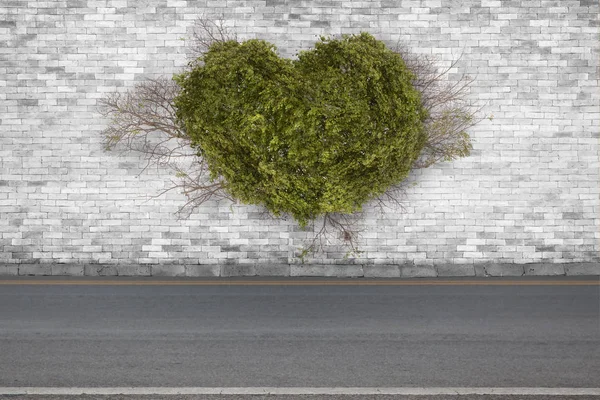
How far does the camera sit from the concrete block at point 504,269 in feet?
38.9

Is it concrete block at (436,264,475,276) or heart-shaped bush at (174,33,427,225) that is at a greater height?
heart-shaped bush at (174,33,427,225)

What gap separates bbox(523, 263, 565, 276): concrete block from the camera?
11914 mm

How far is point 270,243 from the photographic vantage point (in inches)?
471

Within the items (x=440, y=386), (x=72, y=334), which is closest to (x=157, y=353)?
(x=72, y=334)

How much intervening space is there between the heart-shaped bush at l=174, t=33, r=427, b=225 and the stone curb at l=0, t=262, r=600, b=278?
1.09 m

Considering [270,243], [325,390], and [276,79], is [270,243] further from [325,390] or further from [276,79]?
[325,390]

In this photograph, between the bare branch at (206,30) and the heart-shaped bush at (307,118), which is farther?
the bare branch at (206,30)

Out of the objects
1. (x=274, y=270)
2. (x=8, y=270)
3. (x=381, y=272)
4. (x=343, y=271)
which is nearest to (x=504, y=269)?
(x=381, y=272)

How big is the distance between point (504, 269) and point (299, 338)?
238 inches

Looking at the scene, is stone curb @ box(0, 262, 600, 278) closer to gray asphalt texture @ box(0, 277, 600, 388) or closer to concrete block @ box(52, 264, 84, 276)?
concrete block @ box(52, 264, 84, 276)

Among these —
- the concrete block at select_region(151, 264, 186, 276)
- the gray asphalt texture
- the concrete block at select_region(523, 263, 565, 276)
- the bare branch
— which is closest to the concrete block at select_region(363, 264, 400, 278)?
the gray asphalt texture

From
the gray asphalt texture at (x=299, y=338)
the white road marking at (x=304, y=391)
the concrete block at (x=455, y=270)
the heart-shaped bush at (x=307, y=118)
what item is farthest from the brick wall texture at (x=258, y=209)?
the white road marking at (x=304, y=391)

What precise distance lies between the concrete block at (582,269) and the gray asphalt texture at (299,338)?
210 cm

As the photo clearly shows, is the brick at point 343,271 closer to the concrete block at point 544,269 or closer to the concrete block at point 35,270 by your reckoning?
the concrete block at point 544,269
